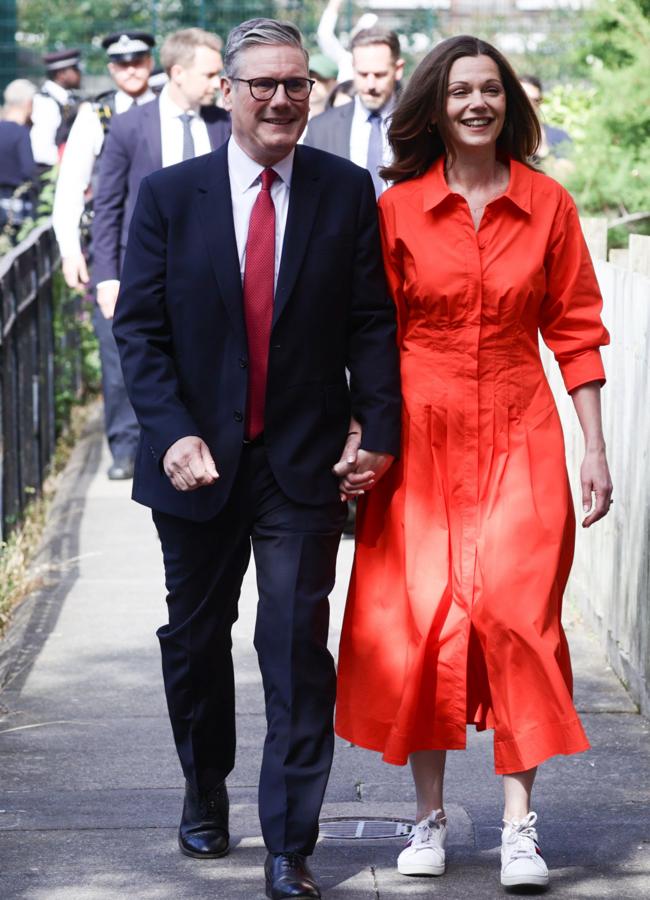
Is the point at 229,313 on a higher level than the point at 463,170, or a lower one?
lower

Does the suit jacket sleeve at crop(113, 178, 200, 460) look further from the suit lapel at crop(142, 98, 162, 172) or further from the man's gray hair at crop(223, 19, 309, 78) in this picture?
the suit lapel at crop(142, 98, 162, 172)

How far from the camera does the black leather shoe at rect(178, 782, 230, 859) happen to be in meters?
4.52

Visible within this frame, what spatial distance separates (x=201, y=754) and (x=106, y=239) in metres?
4.65

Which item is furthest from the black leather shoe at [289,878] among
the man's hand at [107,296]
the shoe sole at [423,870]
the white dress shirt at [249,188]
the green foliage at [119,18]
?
the green foliage at [119,18]

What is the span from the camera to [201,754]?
4.53 m

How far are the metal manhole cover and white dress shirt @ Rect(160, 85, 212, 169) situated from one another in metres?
4.34

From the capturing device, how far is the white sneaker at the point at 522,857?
4219mm

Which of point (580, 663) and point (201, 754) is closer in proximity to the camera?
point (201, 754)

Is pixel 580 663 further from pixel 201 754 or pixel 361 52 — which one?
pixel 361 52

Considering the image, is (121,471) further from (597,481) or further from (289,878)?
(289,878)

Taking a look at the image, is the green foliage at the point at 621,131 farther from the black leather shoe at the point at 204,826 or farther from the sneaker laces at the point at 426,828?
the black leather shoe at the point at 204,826

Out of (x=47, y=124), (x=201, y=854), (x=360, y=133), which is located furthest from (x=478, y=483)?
(x=47, y=124)

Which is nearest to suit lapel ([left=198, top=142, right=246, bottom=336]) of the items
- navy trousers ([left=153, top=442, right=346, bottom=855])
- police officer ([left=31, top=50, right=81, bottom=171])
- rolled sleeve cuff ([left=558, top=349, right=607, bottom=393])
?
navy trousers ([left=153, top=442, right=346, bottom=855])

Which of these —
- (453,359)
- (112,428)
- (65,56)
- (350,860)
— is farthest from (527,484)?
(65,56)
